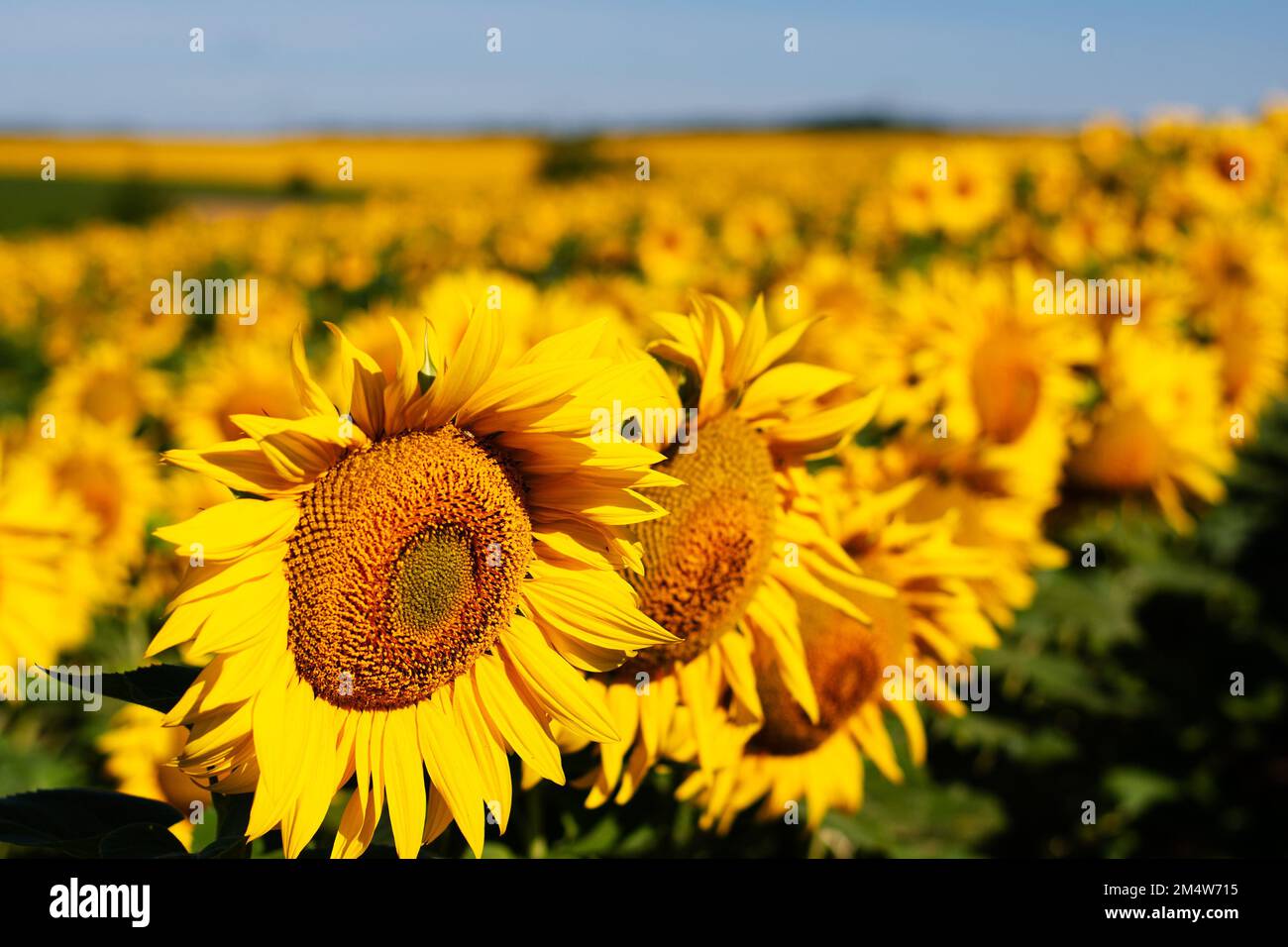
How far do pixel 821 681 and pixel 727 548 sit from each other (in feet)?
1.67

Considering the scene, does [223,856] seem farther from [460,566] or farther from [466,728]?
[460,566]

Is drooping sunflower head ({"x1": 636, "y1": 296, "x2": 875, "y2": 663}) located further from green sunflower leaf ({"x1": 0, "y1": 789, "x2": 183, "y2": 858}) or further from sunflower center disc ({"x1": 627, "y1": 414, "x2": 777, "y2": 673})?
green sunflower leaf ({"x1": 0, "y1": 789, "x2": 183, "y2": 858})

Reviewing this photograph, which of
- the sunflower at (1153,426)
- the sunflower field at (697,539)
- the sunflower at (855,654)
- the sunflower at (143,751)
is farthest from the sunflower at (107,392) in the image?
the sunflower at (1153,426)

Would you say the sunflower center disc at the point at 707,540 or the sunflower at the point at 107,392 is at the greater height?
the sunflower at the point at 107,392

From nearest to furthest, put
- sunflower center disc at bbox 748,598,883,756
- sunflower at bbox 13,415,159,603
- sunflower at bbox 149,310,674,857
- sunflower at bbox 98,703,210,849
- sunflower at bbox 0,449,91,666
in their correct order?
sunflower at bbox 149,310,674,857 < sunflower center disc at bbox 748,598,883,756 < sunflower at bbox 98,703,210,849 < sunflower at bbox 0,449,91,666 < sunflower at bbox 13,415,159,603

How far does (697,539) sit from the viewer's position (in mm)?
1681

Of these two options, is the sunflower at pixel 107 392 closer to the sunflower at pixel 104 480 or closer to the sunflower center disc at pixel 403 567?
the sunflower at pixel 104 480

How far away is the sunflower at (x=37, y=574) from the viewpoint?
3.07 metres

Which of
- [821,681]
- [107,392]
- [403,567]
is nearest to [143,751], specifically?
[403,567]

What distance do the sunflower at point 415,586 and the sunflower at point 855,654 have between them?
1.79 ft

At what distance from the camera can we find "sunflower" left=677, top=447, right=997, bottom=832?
79.7 inches

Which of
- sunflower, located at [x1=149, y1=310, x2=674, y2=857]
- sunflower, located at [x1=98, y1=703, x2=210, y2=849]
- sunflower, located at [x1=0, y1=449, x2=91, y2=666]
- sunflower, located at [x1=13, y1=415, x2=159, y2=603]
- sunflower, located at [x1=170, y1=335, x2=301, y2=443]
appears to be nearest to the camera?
sunflower, located at [x1=149, y1=310, x2=674, y2=857]

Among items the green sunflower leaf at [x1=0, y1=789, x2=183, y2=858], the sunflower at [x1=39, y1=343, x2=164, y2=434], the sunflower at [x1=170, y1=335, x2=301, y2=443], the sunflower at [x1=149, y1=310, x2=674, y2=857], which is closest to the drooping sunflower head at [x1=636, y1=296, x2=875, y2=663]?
the sunflower at [x1=149, y1=310, x2=674, y2=857]
